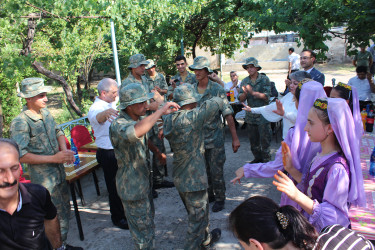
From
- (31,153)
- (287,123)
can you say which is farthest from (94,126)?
(287,123)

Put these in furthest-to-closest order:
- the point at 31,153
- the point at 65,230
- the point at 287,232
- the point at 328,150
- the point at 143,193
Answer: the point at 65,230
the point at 31,153
the point at 143,193
the point at 328,150
the point at 287,232

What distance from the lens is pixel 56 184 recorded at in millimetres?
3309

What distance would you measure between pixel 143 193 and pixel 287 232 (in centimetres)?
182

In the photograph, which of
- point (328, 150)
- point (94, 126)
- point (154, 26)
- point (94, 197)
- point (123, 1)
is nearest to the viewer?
point (328, 150)

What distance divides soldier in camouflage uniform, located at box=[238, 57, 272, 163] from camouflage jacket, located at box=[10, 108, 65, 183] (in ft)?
10.8

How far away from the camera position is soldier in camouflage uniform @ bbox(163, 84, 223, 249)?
3.00m

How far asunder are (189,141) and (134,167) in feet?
2.04

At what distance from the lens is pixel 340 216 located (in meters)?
1.93

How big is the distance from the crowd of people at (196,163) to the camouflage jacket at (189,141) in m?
0.01

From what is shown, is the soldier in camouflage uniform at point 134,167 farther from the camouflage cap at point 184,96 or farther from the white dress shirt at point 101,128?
the white dress shirt at point 101,128

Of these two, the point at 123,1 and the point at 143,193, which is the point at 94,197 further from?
the point at 123,1

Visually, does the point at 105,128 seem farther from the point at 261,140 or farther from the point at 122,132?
the point at 261,140

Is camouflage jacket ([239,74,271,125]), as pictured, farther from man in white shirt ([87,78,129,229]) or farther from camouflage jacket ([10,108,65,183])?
camouflage jacket ([10,108,65,183])

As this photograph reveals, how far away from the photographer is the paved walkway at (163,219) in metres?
3.78
